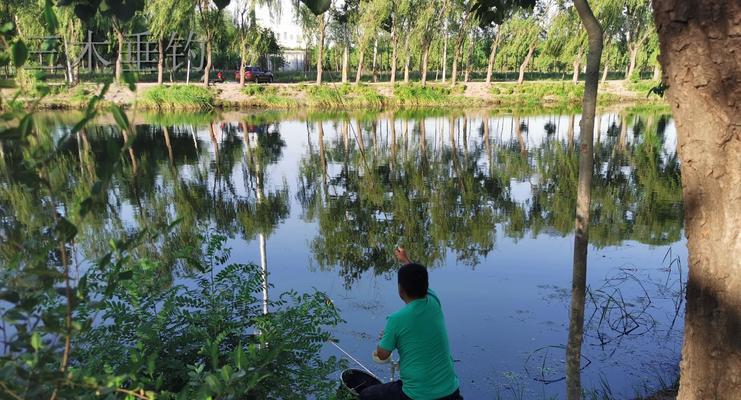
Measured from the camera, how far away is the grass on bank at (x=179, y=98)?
27562 mm

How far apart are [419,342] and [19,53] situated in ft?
7.27

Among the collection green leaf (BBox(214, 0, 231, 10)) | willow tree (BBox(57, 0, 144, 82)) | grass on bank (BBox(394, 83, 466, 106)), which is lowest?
willow tree (BBox(57, 0, 144, 82))

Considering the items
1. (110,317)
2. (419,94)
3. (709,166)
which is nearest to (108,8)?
(709,166)

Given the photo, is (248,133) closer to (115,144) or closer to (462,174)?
(462,174)

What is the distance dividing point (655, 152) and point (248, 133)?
12927 mm

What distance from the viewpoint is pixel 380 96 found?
3133 cm

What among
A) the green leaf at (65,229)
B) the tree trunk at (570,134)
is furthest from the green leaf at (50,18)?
the tree trunk at (570,134)

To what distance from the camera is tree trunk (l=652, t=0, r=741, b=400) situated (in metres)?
1.71

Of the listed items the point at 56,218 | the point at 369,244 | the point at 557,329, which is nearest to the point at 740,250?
the point at 56,218

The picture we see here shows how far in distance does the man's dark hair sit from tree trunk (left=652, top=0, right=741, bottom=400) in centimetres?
124

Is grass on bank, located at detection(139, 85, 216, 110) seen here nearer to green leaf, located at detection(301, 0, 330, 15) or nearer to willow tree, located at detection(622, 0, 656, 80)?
willow tree, located at detection(622, 0, 656, 80)

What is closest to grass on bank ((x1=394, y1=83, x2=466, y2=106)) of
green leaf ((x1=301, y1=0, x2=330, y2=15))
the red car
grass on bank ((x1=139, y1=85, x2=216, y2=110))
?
the red car

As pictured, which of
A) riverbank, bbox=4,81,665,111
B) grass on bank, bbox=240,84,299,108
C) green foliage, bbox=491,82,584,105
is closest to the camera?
riverbank, bbox=4,81,665,111

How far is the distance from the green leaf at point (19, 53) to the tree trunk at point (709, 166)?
1772 millimetres
